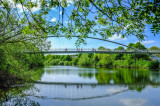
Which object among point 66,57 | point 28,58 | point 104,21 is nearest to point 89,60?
point 66,57

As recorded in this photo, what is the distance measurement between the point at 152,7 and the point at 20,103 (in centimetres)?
615

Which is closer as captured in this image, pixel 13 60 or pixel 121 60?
pixel 13 60

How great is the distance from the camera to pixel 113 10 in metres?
3.42

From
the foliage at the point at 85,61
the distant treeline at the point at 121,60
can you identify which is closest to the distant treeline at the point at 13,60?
the distant treeline at the point at 121,60

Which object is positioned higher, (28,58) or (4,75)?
(28,58)

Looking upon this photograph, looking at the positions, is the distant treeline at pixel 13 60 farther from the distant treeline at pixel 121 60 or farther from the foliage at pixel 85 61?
the foliage at pixel 85 61

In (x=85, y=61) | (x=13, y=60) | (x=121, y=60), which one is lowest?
(x=85, y=61)

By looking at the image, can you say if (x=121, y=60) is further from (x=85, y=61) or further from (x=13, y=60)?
(x=13, y=60)

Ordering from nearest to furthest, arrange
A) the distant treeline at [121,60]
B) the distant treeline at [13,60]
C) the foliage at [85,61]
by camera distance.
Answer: the distant treeline at [13,60] → the distant treeline at [121,60] → the foliage at [85,61]

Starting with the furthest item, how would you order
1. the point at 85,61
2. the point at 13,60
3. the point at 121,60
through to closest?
1. the point at 85,61
2. the point at 121,60
3. the point at 13,60

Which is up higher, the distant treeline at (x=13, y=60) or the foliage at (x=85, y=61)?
the distant treeline at (x=13, y=60)

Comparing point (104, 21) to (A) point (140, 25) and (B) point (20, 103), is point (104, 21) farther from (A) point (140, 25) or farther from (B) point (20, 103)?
(B) point (20, 103)

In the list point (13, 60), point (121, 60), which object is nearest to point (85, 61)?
point (121, 60)

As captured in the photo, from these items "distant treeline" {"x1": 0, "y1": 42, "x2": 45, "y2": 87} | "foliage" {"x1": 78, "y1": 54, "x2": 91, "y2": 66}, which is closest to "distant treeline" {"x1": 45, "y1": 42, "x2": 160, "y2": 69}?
"foliage" {"x1": 78, "y1": 54, "x2": 91, "y2": 66}
